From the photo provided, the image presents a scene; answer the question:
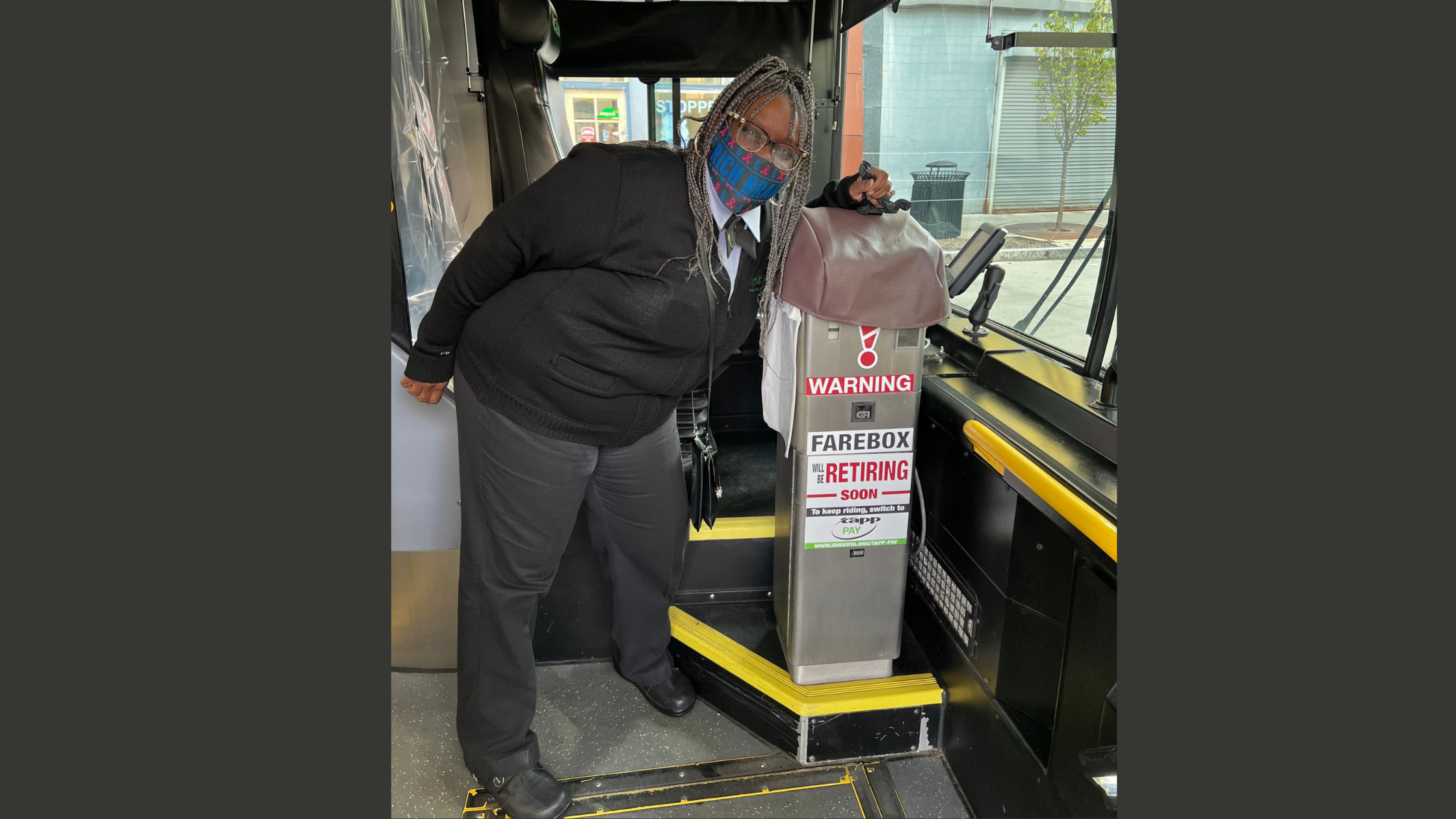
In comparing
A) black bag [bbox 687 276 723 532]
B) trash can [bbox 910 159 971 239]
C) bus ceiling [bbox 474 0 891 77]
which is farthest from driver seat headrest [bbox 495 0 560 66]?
black bag [bbox 687 276 723 532]

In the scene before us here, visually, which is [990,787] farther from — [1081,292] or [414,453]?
[414,453]

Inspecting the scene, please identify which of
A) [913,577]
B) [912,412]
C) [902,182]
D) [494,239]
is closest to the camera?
[494,239]

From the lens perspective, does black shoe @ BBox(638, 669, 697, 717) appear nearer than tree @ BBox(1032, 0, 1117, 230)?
No

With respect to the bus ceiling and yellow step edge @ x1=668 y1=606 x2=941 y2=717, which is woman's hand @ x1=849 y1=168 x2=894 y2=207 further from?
the bus ceiling

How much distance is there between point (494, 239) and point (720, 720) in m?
1.57

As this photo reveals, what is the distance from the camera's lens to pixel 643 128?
12.0 ft

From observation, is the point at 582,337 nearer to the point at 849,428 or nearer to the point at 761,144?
the point at 761,144

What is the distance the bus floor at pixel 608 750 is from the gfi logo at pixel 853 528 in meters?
0.66

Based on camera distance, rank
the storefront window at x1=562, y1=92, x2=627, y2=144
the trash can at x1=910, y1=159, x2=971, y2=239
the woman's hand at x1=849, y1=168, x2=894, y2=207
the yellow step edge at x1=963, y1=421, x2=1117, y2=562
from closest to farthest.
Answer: the yellow step edge at x1=963, y1=421, x2=1117, y2=562, the woman's hand at x1=849, y1=168, x2=894, y2=207, the trash can at x1=910, y1=159, x2=971, y2=239, the storefront window at x1=562, y1=92, x2=627, y2=144

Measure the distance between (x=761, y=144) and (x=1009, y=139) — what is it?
1.22 meters

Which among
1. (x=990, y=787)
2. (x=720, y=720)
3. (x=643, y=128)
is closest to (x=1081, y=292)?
(x=990, y=787)

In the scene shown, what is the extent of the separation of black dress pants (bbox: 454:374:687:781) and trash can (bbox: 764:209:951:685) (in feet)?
1.23

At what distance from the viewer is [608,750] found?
229 centimetres

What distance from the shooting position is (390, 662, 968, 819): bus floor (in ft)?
6.81
